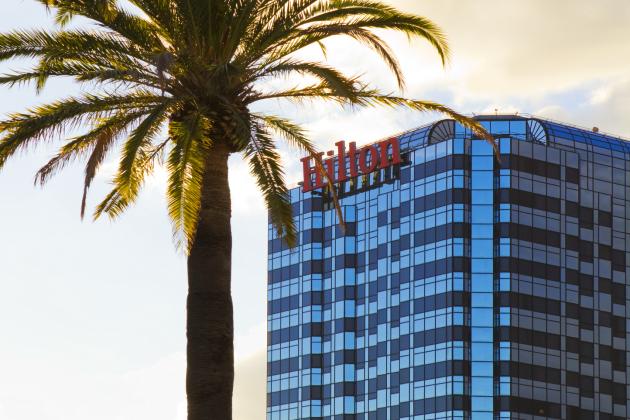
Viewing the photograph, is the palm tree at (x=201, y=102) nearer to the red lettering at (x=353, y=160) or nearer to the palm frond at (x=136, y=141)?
the palm frond at (x=136, y=141)

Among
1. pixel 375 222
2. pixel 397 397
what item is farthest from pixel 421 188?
pixel 397 397

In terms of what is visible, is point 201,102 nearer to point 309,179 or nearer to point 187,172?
point 187,172

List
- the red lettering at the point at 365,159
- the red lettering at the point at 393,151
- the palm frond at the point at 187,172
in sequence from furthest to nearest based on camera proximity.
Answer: the red lettering at the point at 365,159 < the red lettering at the point at 393,151 < the palm frond at the point at 187,172

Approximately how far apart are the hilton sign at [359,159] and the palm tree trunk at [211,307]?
119 meters

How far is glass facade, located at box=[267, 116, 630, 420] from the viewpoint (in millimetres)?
151875

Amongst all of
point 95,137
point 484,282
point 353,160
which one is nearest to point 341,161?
point 353,160

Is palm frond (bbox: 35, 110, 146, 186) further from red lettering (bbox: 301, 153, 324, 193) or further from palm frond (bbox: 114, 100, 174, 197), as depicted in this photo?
red lettering (bbox: 301, 153, 324, 193)

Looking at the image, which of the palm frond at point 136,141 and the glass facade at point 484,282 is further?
the glass facade at point 484,282

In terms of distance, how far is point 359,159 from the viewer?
164875 mm

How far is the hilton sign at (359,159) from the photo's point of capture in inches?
6304

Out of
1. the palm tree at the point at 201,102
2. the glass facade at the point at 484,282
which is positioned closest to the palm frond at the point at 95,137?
the palm tree at the point at 201,102

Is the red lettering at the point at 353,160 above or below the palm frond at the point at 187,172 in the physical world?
above

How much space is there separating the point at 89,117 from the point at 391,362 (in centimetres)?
11972

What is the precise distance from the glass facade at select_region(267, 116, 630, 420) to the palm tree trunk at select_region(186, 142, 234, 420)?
369 ft
